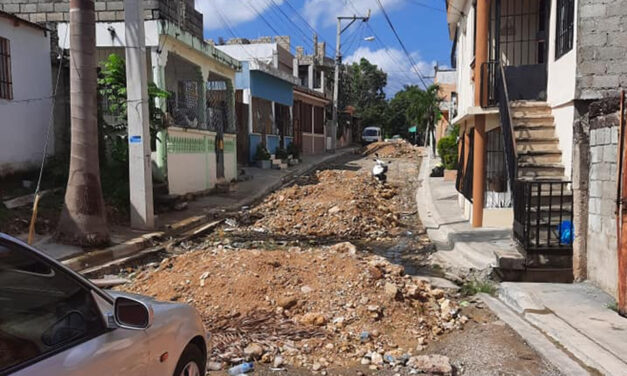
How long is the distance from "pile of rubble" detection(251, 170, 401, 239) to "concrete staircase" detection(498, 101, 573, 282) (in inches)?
146

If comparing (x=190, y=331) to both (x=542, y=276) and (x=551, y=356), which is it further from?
(x=542, y=276)

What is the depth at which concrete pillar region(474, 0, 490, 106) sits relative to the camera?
1020 centimetres

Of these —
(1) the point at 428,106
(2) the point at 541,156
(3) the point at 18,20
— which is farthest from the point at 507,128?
(1) the point at 428,106

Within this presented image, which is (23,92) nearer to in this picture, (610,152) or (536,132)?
(536,132)

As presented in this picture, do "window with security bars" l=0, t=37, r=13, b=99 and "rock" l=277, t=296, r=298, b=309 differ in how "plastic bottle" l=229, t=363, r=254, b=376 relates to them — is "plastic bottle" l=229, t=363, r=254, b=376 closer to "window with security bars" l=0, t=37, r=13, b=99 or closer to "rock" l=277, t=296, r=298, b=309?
"rock" l=277, t=296, r=298, b=309

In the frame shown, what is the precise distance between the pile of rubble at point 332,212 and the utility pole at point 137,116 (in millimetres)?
2704

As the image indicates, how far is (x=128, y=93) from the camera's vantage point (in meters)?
10.3

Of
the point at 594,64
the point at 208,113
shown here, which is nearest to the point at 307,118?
the point at 208,113

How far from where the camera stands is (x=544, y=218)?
305 inches

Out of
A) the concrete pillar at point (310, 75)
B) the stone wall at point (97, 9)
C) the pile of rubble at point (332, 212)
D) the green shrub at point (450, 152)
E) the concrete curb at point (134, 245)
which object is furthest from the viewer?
the concrete pillar at point (310, 75)

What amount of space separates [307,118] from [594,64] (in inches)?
974

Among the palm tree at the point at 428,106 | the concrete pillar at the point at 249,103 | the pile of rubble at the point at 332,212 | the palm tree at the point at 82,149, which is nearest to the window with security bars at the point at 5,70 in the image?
the palm tree at the point at 82,149

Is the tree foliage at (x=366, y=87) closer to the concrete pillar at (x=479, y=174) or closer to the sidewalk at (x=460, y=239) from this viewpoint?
the sidewalk at (x=460, y=239)

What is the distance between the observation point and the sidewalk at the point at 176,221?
8.39 m
